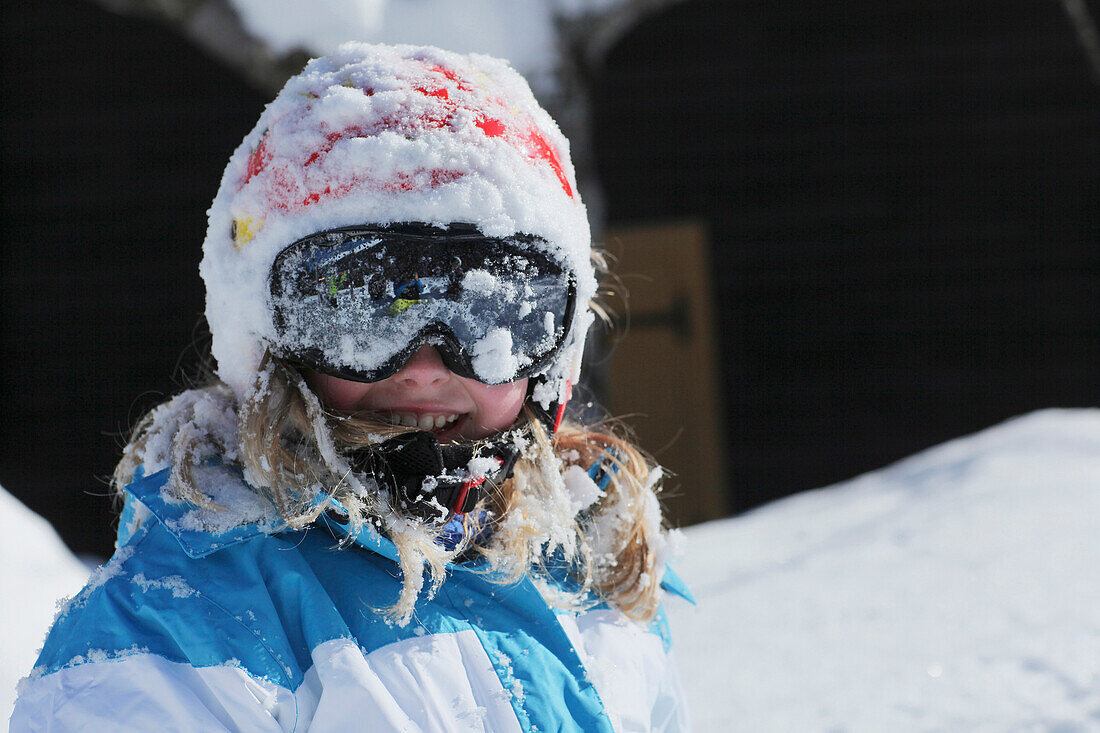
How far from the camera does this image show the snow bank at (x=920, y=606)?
2286 mm

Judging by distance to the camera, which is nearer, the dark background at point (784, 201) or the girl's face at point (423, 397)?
the girl's face at point (423, 397)

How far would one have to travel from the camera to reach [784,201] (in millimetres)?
6570

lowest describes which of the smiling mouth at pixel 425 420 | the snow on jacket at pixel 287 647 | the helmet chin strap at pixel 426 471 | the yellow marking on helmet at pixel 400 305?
the snow on jacket at pixel 287 647

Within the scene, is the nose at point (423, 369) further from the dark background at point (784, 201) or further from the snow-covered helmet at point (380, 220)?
the dark background at point (784, 201)

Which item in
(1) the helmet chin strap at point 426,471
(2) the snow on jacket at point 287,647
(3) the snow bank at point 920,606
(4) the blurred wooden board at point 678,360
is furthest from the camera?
(4) the blurred wooden board at point 678,360

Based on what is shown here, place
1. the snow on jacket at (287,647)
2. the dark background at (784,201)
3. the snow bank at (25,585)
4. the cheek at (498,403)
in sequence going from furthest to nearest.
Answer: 1. the dark background at (784,201)
2. the snow bank at (25,585)
3. the cheek at (498,403)
4. the snow on jacket at (287,647)

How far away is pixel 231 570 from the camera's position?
1244mm

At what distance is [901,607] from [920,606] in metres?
0.06

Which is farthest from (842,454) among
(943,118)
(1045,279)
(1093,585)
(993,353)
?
(1093,585)

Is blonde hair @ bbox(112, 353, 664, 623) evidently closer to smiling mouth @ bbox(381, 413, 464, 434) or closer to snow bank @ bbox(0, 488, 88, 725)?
smiling mouth @ bbox(381, 413, 464, 434)

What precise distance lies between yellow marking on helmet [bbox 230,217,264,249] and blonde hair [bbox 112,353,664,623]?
0.20 m

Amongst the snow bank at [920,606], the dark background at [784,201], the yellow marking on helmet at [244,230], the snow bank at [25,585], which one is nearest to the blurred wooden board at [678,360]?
the dark background at [784,201]

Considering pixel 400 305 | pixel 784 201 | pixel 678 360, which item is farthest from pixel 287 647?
pixel 784 201

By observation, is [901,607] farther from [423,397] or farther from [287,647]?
[287,647]
